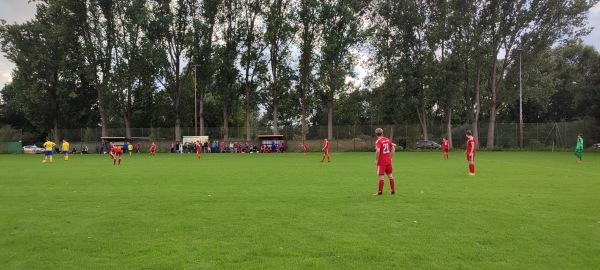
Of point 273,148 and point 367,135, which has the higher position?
point 367,135

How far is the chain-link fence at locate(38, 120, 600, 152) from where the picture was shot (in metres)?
48.9

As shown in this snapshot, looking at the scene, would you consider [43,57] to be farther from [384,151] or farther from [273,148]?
[384,151]

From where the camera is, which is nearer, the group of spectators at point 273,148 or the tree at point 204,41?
the group of spectators at point 273,148

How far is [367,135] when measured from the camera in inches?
2060

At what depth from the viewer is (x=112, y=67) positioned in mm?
52250

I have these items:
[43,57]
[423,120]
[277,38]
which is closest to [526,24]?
[423,120]

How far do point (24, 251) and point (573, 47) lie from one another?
7527 cm

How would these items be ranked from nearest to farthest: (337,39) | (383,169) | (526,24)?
1. (383,169)
2. (526,24)
3. (337,39)

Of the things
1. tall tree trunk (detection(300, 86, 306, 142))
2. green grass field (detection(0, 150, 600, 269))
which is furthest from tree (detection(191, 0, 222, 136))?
green grass field (detection(0, 150, 600, 269))

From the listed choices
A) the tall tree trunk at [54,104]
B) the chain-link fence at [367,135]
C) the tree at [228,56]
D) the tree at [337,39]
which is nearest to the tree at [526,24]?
the chain-link fence at [367,135]

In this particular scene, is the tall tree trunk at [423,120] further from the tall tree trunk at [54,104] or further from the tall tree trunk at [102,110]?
the tall tree trunk at [54,104]

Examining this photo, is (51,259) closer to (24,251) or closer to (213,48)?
(24,251)

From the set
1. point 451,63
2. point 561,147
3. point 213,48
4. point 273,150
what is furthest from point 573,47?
point 213,48

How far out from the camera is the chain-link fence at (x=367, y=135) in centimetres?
4894
